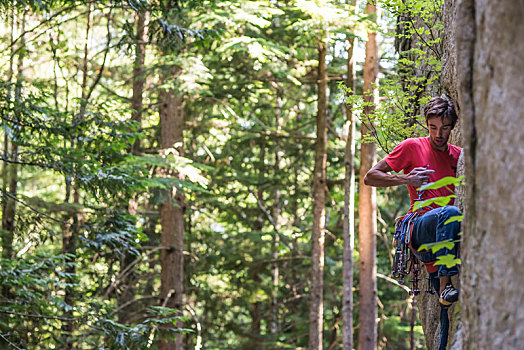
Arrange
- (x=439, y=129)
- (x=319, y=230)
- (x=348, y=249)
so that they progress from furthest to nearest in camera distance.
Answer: (x=319, y=230) < (x=348, y=249) < (x=439, y=129)

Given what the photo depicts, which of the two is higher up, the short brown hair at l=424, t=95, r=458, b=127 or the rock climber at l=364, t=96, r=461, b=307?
the short brown hair at l=424, t=95, r=458, b=127

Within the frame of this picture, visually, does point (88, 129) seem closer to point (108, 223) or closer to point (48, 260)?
point (108, 223)

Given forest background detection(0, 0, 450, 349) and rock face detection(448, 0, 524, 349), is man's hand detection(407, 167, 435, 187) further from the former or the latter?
forest background detection(0, 0, 450, 349)

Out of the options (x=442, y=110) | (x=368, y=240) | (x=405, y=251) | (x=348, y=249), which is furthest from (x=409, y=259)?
(x=348, y=249)

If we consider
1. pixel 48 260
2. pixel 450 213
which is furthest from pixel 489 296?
pixel 48 260

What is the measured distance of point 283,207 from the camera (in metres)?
20.7

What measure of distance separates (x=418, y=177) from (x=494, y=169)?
180 centimetres

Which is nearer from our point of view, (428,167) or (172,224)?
(428,167)

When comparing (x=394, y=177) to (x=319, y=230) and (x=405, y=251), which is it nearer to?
(x=405, y=251)

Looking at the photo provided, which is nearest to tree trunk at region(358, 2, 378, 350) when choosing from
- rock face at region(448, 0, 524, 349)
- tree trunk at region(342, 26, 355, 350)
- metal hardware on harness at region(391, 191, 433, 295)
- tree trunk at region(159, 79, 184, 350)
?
tree trunk at region(342, 26, 355, 350)

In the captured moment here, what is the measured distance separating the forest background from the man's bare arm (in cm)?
165

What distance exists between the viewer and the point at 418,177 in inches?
161

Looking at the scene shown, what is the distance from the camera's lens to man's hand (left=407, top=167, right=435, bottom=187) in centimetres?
407

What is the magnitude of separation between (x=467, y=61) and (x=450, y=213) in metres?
1.45
